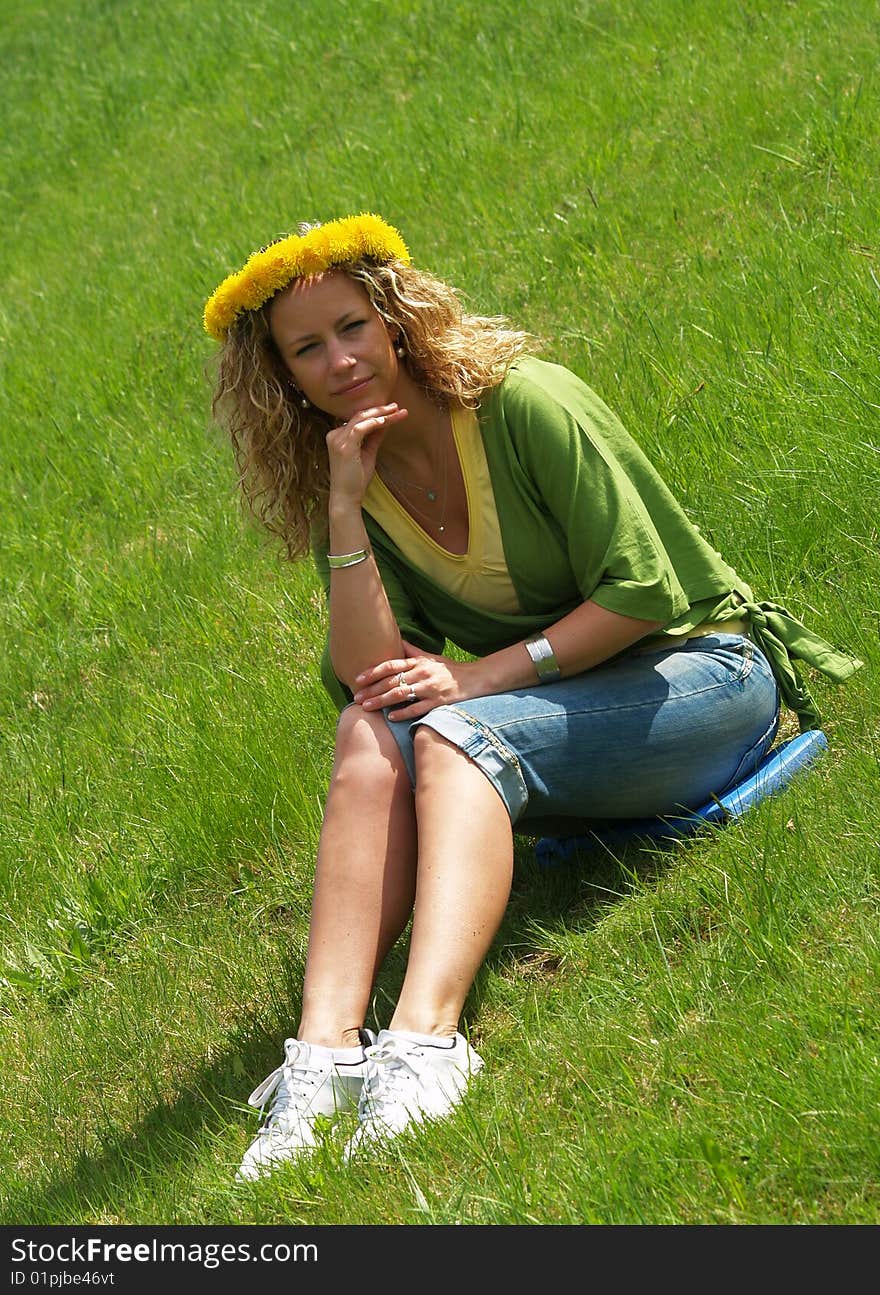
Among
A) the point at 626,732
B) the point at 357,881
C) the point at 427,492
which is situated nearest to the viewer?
the point at 357,881

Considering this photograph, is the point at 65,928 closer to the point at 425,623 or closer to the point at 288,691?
the point at 288,691

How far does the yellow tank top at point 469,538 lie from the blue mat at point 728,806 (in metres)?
0.57

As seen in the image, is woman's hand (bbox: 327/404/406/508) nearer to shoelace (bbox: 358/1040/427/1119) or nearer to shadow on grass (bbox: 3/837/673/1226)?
shadow on grass (bbox: 3/837/673/1226)

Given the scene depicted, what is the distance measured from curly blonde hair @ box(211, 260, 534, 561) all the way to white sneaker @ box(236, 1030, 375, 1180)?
1285 mm

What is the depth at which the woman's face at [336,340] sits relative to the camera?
11.3 ft

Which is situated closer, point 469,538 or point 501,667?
point 501,667

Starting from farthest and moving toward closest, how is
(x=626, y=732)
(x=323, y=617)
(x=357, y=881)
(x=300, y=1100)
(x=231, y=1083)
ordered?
(x=323, y=617), (x=231, y=1083), (x=626, y=732), (x=357, y=881), (x=300, y=1100)

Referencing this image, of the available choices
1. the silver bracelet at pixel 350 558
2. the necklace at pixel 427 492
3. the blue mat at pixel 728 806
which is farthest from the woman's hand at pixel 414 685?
the blue mat at pixel 728 806

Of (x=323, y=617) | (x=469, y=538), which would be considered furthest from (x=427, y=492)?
(x=323, y=617)

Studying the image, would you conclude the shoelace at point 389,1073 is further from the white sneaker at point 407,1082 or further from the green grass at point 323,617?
the green grass at point 323,617

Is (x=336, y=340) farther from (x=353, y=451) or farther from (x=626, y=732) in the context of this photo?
(x=626, y=732)

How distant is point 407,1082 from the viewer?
9.54 feet

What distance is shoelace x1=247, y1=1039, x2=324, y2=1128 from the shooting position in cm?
301

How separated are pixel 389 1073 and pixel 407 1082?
0.04 metres
